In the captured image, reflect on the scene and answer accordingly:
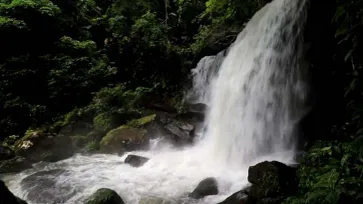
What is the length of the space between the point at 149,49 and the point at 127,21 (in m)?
5.33

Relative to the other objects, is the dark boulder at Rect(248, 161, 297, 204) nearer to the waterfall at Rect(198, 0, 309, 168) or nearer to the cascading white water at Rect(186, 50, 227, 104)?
the waterfall at Rect(198, 0, 309, 168)

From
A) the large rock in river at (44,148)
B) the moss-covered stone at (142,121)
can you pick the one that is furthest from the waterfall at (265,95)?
the large rock in river at (44,148)

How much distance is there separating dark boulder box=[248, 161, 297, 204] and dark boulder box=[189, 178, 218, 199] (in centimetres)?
88

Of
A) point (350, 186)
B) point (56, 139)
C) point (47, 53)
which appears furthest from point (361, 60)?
point (47, 53)

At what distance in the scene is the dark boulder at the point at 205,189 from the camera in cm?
630

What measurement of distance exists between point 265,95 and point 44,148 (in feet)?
23.2

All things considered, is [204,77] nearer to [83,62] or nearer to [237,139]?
[237,139]

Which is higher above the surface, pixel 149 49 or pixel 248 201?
pixel 149 49

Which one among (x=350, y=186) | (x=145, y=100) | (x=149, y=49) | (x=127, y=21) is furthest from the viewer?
(x=127, y=21)

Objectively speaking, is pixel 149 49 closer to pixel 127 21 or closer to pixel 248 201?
pixel 127 21

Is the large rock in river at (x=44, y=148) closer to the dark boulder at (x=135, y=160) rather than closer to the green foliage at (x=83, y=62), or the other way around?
the green foliage at (x=83, y=62)

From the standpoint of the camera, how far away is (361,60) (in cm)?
566

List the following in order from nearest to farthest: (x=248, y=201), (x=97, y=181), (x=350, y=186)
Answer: (x=350, y=186) < (x=248, y=201) < (x=97, y=181)

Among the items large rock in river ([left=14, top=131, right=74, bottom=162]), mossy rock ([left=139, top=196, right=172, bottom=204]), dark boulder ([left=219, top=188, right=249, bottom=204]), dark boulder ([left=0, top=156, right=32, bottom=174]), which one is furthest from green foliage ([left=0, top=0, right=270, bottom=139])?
dark boulder ([left=219, top=188, right=249, bottom=204])
